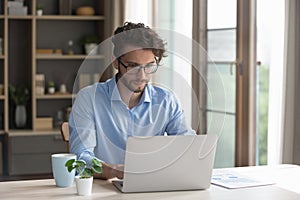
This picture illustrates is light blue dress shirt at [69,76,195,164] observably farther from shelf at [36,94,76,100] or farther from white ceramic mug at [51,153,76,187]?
shelf at [36,94,76,100]

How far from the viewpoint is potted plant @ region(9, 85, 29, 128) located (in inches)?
216

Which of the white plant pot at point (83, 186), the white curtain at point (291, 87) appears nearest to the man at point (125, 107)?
the white plant pot at point (83, 186)

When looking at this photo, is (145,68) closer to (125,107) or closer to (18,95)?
(125,107)

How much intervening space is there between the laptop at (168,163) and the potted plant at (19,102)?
11.7ft

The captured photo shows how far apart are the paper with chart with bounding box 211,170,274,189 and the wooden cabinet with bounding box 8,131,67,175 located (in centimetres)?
309

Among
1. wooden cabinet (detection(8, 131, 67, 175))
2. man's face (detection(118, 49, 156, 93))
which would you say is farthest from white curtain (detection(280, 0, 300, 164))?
wooden cabinet (detection(8, 131, 67, 175))

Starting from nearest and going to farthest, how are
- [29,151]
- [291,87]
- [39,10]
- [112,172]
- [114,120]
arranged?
[112,172] < [114,120] < [291,87] < [29,151] < [39,10]

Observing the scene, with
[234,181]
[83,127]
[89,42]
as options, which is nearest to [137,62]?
[83,127]

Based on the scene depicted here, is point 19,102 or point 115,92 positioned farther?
point 19,102

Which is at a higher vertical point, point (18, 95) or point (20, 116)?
point (18, 95)

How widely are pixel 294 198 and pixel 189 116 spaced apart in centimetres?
137

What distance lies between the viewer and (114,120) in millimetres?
2492

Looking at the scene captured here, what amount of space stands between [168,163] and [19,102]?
12.2ft

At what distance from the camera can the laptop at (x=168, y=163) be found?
197cm
